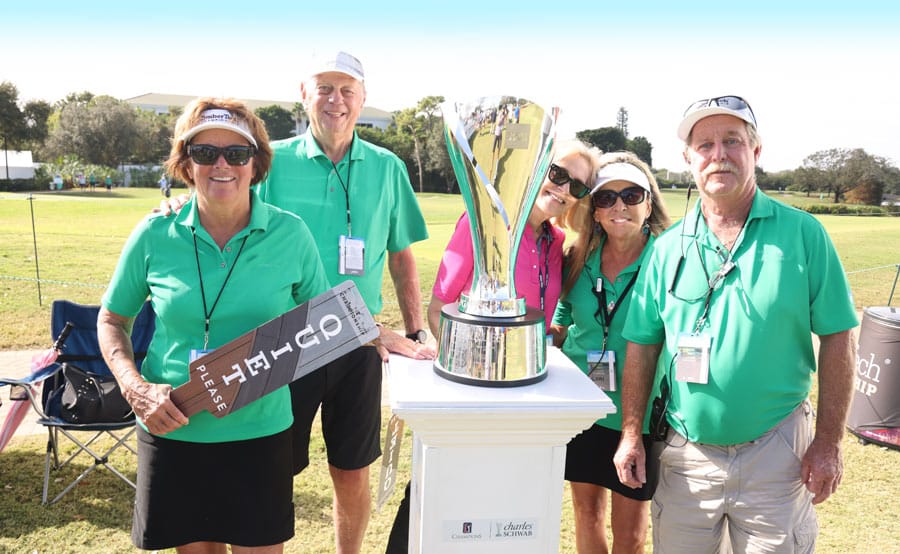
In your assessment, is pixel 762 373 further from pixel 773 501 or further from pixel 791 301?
pixel 773 501

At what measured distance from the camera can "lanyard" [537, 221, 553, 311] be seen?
2.27 meters

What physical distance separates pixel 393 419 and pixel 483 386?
468 mm

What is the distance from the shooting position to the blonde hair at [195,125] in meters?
1.88

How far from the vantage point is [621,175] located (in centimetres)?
229

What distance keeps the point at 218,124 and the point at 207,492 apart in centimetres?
112

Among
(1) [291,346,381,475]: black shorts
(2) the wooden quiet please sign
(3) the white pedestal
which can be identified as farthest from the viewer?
(1) [291,346,381,475]: black shorts

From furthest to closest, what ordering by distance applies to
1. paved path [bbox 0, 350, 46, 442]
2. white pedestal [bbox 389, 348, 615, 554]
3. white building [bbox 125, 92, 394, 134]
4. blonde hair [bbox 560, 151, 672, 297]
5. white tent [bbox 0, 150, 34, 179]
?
1. white building [bbox 125, 92, 394, 134]
2. white tent [bbox 0, 150, 34, 179]
3. paved path [bbox 0, 350, 46, 442]
4. blonde hair [bbox 560, 151, 672, 297]
5. white pedestal [bbox 389, 348, 615, 554]

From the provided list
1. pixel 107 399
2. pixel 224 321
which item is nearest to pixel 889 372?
pixel 224 321

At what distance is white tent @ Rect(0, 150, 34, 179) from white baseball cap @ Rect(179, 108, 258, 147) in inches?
1752

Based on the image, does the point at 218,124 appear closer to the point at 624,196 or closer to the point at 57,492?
the point at 624,196

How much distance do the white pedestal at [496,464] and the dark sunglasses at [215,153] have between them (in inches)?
36.3

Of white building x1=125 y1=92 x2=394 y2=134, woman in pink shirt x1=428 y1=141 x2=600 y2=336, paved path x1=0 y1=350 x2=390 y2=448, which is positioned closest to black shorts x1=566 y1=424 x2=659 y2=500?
Answer: woman in pink shirt x1=428 y1=141 x2=600 y2=336

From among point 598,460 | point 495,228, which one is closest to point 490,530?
point 495,228

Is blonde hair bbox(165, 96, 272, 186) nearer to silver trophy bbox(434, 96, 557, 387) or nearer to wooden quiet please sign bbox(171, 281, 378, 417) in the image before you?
wooden quiet please sign bbox(171, 281, 378, 417)
